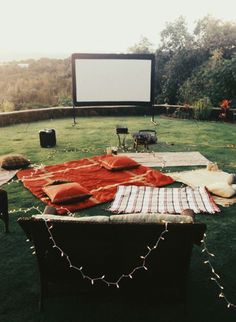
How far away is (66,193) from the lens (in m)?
4.88

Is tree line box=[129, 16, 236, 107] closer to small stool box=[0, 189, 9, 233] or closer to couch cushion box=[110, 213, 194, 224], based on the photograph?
small stool box=[0, 189, 9, 233]

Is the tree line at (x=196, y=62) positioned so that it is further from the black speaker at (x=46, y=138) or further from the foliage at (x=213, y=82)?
the black speaker at (x=46, y=138)

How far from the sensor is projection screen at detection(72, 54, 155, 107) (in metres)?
11.4

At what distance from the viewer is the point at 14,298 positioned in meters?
2.96

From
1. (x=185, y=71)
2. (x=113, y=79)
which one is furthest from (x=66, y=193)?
(x=185, y=71)

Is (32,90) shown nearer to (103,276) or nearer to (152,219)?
(103,276)

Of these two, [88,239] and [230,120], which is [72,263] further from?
[230,120]

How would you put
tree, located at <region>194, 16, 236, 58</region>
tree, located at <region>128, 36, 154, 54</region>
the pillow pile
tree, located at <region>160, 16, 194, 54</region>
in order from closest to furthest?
the pillow pile
tree, located at <region>194, 16, 236, 58</region>
tree, located at <region>160, 16, 194, 54</region>
tree, located at <region>128, 36, 154, 54</region>

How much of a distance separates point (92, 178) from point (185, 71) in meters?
10.9

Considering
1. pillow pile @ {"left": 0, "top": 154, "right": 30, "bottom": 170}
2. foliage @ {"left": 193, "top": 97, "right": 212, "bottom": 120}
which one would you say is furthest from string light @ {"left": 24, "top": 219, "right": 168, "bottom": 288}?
foliage @ {"left": 193, "top": 97, "right": 212, "bottom": 120}

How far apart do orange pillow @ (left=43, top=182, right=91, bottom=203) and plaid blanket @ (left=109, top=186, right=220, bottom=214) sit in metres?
0.47

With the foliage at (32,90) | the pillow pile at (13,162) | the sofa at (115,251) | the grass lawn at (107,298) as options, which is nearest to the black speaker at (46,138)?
the grass lawn at (107,298)

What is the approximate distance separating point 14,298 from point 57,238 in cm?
89

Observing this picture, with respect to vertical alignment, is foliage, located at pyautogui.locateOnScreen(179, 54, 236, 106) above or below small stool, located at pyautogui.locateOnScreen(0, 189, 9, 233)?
above
